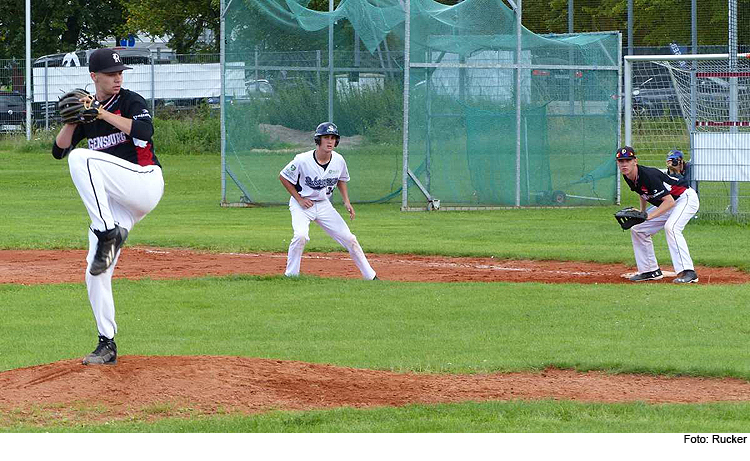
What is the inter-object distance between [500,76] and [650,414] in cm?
1513

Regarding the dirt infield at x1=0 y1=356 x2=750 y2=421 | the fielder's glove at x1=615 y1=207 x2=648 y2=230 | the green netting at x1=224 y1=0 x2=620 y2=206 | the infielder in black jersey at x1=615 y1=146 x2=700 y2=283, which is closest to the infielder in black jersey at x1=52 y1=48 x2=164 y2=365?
the dirt infield at x1=0 y1=356 x2=750 y2=421

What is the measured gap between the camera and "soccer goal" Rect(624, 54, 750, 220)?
18.5 m

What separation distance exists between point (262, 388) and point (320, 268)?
7330mm

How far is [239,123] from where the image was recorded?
22484mm

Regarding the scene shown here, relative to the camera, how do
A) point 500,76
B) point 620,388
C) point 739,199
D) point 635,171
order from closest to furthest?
point 620,388 → point 635,171 → point 739,199 → point 500,76

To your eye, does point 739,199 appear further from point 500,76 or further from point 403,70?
point 403,70

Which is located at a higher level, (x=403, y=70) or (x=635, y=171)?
(x=403, y=70)

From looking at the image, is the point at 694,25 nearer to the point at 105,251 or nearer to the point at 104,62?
the point at 104,62

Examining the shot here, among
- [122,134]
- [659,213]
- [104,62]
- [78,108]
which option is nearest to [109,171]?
[122,134]

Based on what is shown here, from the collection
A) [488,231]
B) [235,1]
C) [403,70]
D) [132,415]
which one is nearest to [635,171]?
[488,231]

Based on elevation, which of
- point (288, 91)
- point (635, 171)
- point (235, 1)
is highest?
point (235, 1)

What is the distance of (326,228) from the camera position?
1330cm

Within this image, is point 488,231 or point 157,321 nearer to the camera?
point 157,321

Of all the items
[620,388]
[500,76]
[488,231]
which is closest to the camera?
[620,388]
